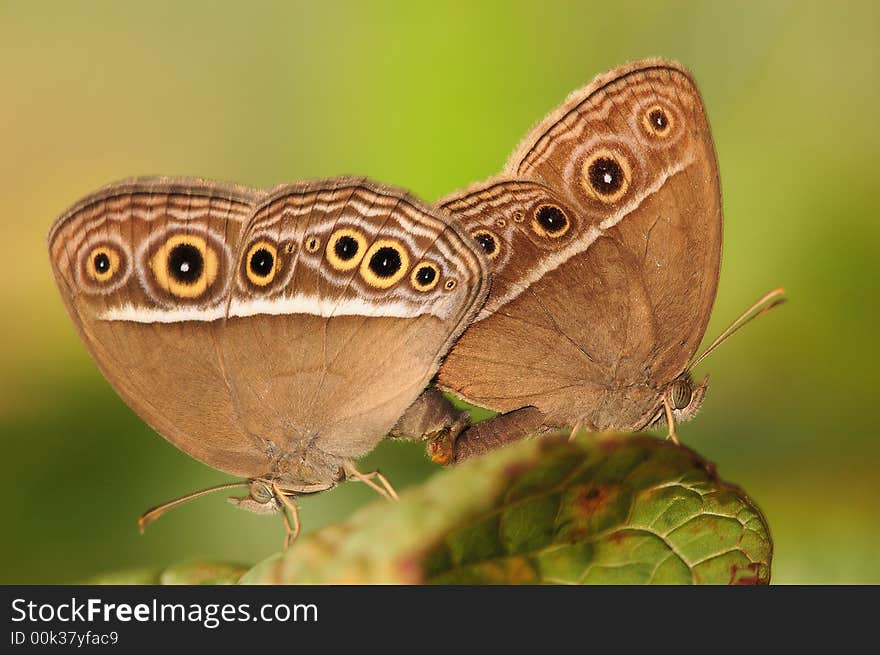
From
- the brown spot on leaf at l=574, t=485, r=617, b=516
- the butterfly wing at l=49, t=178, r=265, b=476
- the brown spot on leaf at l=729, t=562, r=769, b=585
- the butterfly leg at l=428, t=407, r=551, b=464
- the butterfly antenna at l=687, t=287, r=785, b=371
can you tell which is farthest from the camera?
the butterfly antenna at l=687, t=287, r=785, b=371

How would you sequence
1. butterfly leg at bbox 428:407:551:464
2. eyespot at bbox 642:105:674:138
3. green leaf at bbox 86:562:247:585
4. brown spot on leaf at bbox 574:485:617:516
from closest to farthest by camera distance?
brown spot on leaf at bbox 574:485:617:516 → green leaf at bbox 86:562:247:585 → eyespot at bbox 642:105:674:138 → butterfly leg at bbox 428:407:551:464

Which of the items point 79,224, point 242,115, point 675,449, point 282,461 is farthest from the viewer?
point 242,115

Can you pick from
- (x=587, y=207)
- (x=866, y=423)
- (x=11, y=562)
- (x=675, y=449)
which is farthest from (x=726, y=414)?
(x=11, y=562)

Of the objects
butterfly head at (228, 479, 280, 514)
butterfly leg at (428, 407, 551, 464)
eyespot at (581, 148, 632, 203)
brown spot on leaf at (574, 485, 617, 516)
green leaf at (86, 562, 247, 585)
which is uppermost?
eyespot at (581, 148, 632, 203)

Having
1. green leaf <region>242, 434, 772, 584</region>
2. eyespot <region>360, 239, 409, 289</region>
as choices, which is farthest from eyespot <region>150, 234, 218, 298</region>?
green leaf <region>242, 434, 772, 584</region>

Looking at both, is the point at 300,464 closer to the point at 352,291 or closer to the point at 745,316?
the point at 352,291

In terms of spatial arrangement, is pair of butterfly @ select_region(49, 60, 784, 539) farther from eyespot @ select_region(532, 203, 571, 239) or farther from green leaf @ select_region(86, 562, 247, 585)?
green leaf @ select_region(86, 562, 247, 585)

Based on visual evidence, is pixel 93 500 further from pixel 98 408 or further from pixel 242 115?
pixel 242 115
